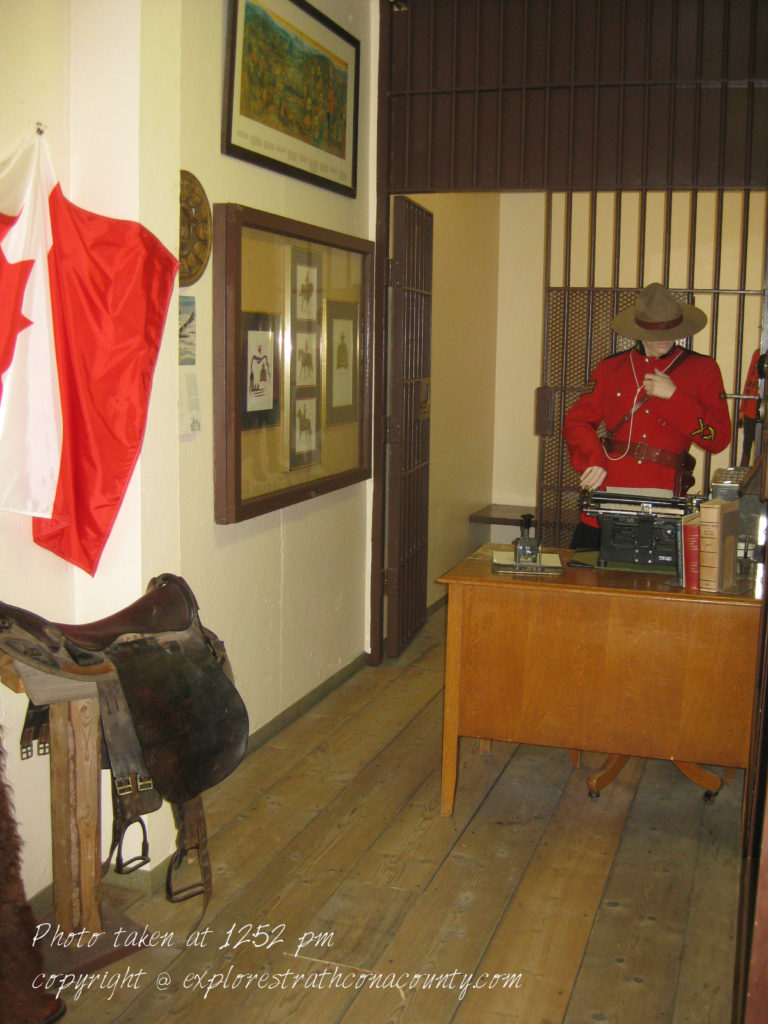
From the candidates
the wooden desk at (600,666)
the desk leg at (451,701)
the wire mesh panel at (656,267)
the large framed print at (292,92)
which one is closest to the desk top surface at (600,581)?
the wooden desk at (600,666)

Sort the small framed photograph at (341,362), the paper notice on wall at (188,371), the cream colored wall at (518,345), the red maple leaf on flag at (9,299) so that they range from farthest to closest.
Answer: the cream colored wall at (518,345) < the small framed photograph at (341,362) < the paper notice on wall at (188,371) < the red maple leaf on flag at (9,299)

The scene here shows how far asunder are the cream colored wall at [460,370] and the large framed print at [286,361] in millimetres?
1310

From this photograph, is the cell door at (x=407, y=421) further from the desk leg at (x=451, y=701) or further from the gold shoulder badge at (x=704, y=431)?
the desk leg at (x=451, y=701)

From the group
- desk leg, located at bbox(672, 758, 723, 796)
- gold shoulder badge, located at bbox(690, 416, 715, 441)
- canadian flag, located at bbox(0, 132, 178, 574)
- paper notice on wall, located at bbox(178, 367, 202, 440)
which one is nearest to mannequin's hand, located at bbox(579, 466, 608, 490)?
gold shoulder badge, located at bbox(690, 416, 715, 441)

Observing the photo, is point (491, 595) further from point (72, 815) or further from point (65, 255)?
point (65, 255)

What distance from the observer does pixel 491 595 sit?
3.38 meters

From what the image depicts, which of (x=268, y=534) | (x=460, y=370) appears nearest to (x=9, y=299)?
(x=268, y=534)

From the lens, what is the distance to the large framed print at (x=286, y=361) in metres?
3.52

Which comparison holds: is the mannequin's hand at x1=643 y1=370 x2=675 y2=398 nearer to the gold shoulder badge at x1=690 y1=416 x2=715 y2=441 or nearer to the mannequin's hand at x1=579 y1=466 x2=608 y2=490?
the gold shoulder badge at x1=690 y1=416 x2=715 y2=441

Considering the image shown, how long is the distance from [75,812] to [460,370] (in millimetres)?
4559

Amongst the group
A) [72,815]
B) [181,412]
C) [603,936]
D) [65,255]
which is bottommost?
[603,936]

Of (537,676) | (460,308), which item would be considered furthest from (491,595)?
(460,308)

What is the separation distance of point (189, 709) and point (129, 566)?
1.58ft

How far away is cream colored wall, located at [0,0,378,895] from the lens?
2631 millimetres
